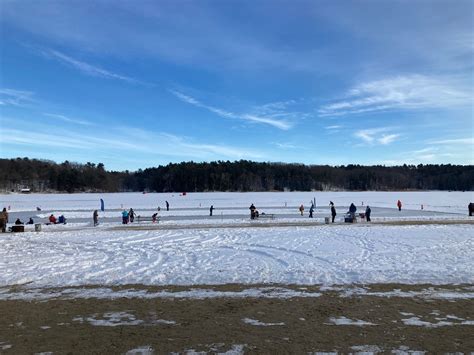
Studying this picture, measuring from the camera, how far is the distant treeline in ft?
498


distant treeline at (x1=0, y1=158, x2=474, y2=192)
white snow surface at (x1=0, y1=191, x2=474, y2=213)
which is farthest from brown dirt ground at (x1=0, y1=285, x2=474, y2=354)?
distant treeline at (x1=0, y1=158, x2=474, y2=192)

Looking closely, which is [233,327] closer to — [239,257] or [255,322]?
[255,322]

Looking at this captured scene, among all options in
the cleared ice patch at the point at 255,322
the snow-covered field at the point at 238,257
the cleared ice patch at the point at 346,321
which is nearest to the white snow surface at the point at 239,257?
the snow-covered field at the point at 238,257

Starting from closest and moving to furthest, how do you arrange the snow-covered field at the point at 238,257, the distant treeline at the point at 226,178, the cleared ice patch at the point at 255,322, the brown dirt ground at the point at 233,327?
the brown dirt ground at the point at 233,327 < the cleared ice patch at the point at 255,322 < the snow-covered field at the point at 238,257 < the distant treeline at the point at 226,178

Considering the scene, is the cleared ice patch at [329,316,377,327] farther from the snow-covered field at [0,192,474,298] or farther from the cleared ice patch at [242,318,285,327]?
the snow-covered field at [0,192,474,298]

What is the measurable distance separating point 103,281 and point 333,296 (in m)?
5.67

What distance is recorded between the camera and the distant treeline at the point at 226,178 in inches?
5979

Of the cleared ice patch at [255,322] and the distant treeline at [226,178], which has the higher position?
the distant treeline at [226,178]

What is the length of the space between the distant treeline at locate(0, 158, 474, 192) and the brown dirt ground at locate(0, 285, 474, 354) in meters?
144

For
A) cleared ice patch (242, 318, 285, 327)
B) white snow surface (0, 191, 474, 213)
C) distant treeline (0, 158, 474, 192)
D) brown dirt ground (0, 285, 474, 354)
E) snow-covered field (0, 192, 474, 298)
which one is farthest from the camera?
distant treeline (0, 158, 474, 192)

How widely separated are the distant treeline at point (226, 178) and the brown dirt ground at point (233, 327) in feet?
471

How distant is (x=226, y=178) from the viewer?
154875 mm

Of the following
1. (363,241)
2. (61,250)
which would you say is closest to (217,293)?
(61,250)

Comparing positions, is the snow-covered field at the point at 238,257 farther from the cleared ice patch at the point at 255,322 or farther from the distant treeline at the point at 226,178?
the distant treeline at the point at 226,178
